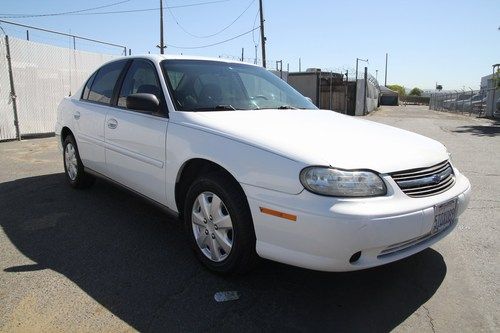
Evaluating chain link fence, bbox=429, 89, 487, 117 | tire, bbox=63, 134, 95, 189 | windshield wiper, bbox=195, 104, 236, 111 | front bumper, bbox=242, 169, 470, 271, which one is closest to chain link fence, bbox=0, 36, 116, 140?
tire, bbox=63, 134, 95, 189

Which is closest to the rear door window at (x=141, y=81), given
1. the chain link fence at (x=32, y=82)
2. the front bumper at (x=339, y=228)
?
the front bumper at (x=339, y=228)

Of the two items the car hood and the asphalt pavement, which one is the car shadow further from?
the car hood

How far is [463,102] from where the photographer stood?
33.7m

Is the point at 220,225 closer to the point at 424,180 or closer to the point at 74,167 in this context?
the point at 424,180

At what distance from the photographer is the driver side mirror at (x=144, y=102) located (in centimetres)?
357

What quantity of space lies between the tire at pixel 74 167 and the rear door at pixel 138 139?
977 mm

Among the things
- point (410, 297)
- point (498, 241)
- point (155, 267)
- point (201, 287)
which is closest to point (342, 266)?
point (410, 297)

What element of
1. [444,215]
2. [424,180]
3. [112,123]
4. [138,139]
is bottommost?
[444,215]

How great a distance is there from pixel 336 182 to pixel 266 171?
0.45m

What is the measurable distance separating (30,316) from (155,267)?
956mm

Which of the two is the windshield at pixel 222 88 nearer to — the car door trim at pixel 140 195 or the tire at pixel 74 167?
the car door trim at pixel 140 195

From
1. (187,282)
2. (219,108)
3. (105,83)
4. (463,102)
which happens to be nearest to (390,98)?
(463,102)

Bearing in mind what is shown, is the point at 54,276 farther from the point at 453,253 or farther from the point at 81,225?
the point at 453,253

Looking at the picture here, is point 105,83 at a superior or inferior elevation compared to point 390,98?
inferior
